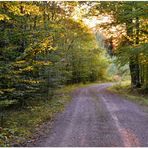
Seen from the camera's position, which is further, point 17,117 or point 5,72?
point 17,117

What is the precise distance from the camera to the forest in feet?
48.0

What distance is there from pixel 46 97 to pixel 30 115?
23.8 feet

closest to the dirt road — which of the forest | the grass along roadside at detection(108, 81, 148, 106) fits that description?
the forest

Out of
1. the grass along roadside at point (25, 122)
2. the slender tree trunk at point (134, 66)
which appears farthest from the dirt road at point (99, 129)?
the slender tree trunk at point (134, 66)

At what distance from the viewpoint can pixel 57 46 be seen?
29078mm

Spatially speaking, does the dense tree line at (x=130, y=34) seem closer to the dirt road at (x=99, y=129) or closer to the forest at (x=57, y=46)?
the forest at (x=57, y=46)

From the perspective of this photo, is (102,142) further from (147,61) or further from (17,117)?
(147,61)

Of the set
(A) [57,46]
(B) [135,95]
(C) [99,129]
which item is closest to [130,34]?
(B) [135,95]

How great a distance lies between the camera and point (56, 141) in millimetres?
11305

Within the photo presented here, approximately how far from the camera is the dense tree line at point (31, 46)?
550 inches

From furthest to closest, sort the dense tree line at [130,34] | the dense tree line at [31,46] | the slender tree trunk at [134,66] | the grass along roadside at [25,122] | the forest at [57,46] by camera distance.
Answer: the slender tree trunk at [134,66] → the dense tree line at [130,34] → the forest at [57,46] → the dense tree line at [31,46] → the grass along roadside at [25,122]

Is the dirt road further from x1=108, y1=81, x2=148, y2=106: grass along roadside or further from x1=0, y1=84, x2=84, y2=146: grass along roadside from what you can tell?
x1=108, y1=81, x2=148, y2=106: grass along roadside

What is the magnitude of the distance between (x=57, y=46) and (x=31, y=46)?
14.1 m

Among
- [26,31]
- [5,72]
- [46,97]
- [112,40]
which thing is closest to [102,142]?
[5,72]
